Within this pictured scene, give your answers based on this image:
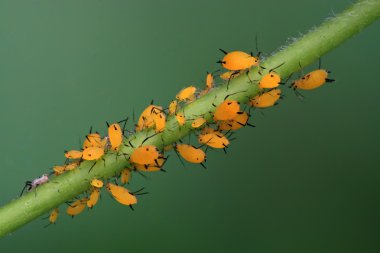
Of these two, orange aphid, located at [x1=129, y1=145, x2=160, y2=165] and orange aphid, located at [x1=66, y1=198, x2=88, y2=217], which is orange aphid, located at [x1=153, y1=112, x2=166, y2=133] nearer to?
orange aphid, located at [x1=129, y1=145, x2=160, y2=165]

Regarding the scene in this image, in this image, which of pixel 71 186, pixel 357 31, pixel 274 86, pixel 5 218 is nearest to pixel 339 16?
pixel 357 31

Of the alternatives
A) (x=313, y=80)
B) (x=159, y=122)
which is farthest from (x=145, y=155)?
(x=313, y=80)

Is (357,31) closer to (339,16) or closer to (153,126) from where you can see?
(339,16)

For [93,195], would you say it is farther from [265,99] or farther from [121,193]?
[265,99]

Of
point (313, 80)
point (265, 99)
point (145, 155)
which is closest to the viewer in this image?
point (145, 155)

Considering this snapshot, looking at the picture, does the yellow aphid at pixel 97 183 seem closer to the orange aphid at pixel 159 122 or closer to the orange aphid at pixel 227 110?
the orange aphid at pixel 159 122

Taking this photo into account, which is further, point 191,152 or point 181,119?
point 191,152
